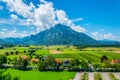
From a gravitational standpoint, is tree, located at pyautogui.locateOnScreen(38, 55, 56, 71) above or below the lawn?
above

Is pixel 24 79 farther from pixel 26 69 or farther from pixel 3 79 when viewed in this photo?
pixel 3 79

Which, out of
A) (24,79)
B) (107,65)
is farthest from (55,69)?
(24,79)

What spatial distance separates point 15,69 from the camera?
9500 cm

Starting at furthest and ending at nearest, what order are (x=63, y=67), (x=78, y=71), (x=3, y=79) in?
(x=63, y=67)
(x=78, y=71)
(x=3, y=79)

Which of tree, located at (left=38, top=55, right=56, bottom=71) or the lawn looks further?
tree, located at (left=38, top=55, right=56, bottom=71)

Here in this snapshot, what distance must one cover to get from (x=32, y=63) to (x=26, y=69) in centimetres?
1733

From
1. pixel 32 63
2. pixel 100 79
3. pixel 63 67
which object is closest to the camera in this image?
pixel 100 79

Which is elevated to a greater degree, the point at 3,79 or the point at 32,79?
the point at 3,79

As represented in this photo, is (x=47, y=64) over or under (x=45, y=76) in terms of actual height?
over

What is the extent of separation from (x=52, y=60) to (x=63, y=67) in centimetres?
537

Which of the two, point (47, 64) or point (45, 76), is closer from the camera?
point (45, 76)

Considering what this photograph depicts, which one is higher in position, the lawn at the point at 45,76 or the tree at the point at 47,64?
the tree at the point at 47,64

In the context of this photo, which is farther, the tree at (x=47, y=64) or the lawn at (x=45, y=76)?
the tree at (x=47, y=64)

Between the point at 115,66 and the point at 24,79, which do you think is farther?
the point at 115,66
